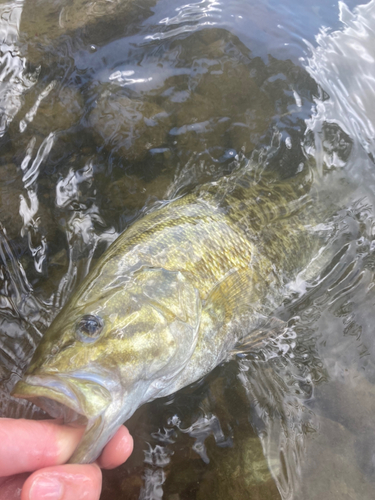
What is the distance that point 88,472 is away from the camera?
1692mm

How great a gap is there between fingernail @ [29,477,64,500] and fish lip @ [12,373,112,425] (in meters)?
0.28

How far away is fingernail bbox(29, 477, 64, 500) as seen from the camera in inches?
61.8

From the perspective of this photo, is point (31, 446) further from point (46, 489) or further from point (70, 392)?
point (70, 392)

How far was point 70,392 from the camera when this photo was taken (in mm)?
1706

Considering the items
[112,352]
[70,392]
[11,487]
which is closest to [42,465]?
[11,487]

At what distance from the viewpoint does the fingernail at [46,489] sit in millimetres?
1569

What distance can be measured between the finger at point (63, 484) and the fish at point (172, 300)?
0.06 m

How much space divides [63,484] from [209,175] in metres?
2.83

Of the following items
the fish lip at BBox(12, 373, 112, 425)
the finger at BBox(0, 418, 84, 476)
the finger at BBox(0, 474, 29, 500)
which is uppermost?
the fish lip at BBox(12, 373, 112, 425)

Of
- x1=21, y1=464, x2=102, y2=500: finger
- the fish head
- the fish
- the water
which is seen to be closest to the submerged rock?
the water

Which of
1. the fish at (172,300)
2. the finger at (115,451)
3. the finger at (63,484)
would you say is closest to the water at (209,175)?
the fish at (172,300)

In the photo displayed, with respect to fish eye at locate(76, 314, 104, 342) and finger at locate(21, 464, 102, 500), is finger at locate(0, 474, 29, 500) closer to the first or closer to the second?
finger at locate(21, 464, 102, 500)

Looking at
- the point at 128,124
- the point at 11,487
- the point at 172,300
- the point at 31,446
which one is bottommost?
the point at 11,487

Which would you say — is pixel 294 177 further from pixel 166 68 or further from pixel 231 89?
pixel 166 68
